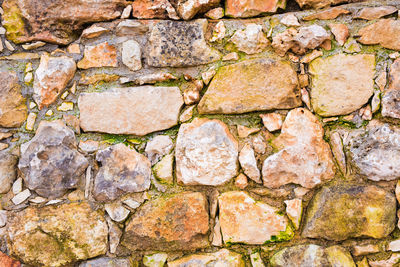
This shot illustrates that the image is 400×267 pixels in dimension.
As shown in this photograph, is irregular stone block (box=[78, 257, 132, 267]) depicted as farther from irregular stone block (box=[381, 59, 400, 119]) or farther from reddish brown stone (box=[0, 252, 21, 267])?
irregular stone block (box=[381, 59, 400, 119])

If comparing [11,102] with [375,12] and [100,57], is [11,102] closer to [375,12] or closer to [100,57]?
[100,57]

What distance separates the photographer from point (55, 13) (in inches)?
49.3

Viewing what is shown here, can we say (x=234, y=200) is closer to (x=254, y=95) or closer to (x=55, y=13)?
(x=254, y=95)

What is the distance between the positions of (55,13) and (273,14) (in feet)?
2.82

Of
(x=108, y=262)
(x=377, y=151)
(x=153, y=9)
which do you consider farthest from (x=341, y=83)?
(x=108, y=262)

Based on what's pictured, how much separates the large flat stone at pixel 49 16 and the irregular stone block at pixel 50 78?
9 centimetres

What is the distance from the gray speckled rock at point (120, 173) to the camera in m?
1.21

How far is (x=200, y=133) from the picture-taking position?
120 cm

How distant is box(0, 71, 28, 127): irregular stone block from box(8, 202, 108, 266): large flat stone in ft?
1.18

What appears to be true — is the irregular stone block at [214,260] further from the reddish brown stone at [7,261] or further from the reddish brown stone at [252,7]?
the reddish brown stone at [252,7]

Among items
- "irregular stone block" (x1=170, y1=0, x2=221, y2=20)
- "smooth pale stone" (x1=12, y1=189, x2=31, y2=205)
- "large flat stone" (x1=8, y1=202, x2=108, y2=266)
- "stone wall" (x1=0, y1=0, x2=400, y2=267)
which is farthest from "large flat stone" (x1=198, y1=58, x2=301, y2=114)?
"smooth pale stone" (x1=12, y1=189, x2=31, y2=205)

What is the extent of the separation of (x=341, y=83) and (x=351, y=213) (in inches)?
18.7

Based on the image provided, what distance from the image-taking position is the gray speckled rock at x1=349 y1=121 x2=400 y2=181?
1.11 m

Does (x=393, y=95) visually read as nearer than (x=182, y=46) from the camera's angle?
Yes
